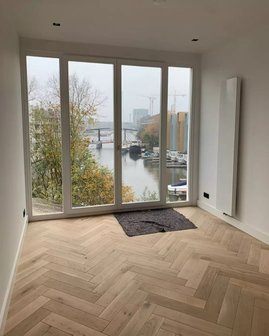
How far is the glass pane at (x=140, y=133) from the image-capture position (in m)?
4.26

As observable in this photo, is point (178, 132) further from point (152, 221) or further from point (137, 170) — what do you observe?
point (152, 221)

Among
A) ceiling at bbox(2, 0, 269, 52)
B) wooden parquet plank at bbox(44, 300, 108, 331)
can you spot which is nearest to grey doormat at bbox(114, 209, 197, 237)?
wooden parquet plank at bbox(44, 300, 108, 331)

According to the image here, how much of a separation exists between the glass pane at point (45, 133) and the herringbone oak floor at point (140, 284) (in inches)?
22.9

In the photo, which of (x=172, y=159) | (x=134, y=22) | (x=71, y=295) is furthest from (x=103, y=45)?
(x=71, y=295)

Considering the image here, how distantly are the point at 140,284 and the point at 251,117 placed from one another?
230 cm

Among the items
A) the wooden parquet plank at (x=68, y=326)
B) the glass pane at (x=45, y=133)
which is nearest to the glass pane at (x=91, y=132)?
the glass pane at (x=45, y=133)

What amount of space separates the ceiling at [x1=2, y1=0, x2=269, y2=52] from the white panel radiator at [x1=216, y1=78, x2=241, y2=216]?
2.30ft

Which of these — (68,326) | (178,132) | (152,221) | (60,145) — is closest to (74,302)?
(68,326)

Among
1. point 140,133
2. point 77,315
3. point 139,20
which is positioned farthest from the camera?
point 140,133

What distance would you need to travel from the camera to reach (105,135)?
4.23m

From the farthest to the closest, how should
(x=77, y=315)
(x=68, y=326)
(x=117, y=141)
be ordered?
(x=117, y=141)
(x=77, y=315)
(x=68, y=326)

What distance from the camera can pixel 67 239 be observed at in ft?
11.0

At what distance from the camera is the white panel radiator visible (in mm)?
3604

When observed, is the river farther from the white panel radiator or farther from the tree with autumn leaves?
the white panel radiator
